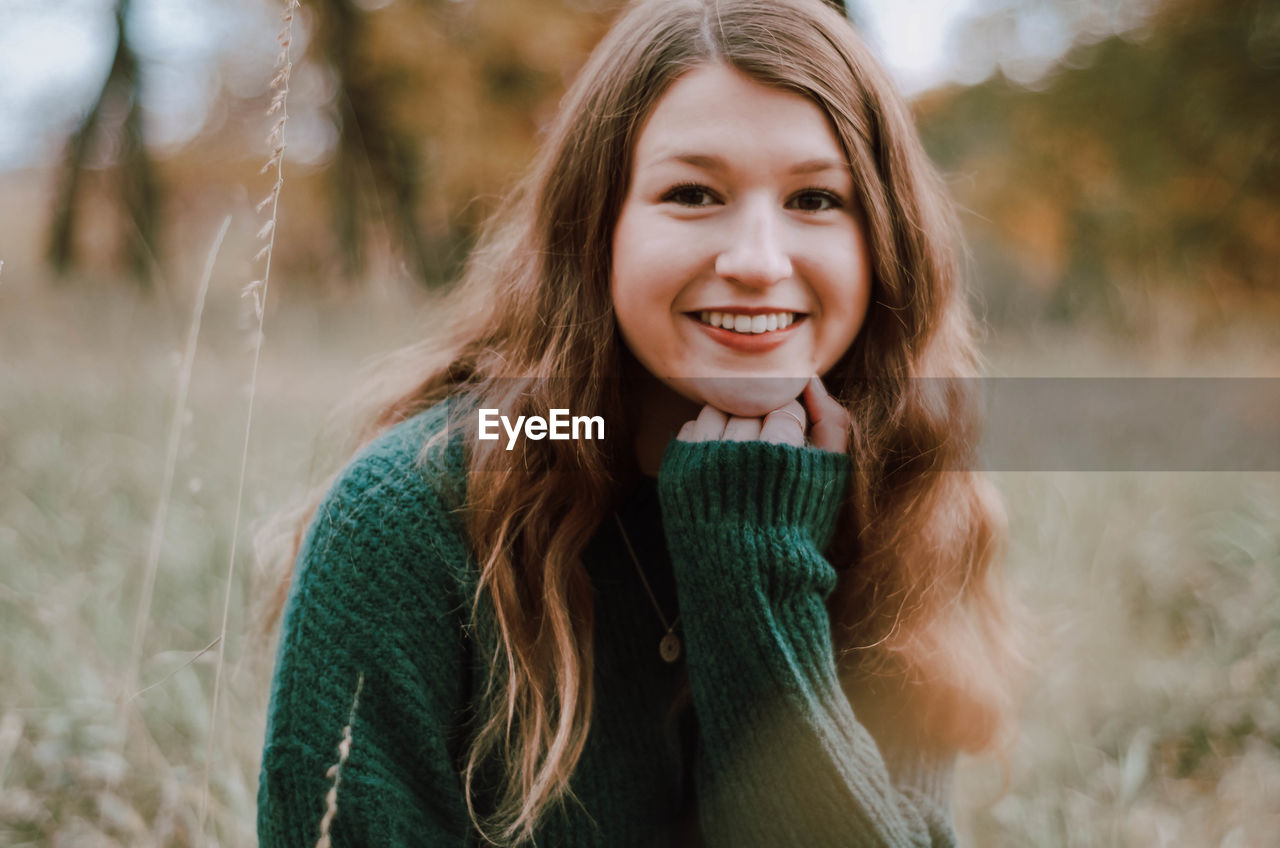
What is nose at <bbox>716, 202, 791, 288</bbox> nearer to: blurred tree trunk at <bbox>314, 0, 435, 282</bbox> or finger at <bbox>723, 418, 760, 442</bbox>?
finger at <bbox>723, 418, 760, 442</bbox>

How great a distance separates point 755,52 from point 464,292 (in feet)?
2.84

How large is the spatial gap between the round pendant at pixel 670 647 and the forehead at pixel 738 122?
81 centimetres

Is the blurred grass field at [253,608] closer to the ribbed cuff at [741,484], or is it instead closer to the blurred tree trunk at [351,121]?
the ribbed cuff at [741,484]

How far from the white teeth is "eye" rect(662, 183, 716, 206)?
0.57 feet

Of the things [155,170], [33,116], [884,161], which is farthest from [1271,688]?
Result: [155,170]

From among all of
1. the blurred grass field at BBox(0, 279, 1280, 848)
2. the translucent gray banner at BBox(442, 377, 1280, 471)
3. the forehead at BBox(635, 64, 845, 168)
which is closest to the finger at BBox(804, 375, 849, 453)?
the forehead at BBox(635, 64, 845, 168)

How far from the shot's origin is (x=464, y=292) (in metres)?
1.91

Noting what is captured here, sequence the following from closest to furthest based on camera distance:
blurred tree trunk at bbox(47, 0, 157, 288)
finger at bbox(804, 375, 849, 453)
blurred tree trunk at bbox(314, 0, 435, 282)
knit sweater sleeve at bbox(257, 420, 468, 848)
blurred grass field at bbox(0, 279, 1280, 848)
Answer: knit sweater sleeve at bbox(257, 420, 468, 848)
finger at bbox(804, 375, 849, 453)
blurred grass field at bbox(0, 279, 1280, 848)
blurred tree trunk at bbox(47, 0, 157, 288)
blurred tree trunk at bbox(314, 0, 435, 282)

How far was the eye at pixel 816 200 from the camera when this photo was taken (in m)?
1.36

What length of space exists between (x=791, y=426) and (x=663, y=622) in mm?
430

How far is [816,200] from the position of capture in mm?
1377

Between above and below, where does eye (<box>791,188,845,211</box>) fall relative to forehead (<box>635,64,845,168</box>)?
below

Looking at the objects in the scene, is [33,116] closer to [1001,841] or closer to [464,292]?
[464,292]

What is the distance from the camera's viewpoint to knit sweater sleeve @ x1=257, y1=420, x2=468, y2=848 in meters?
1.22
